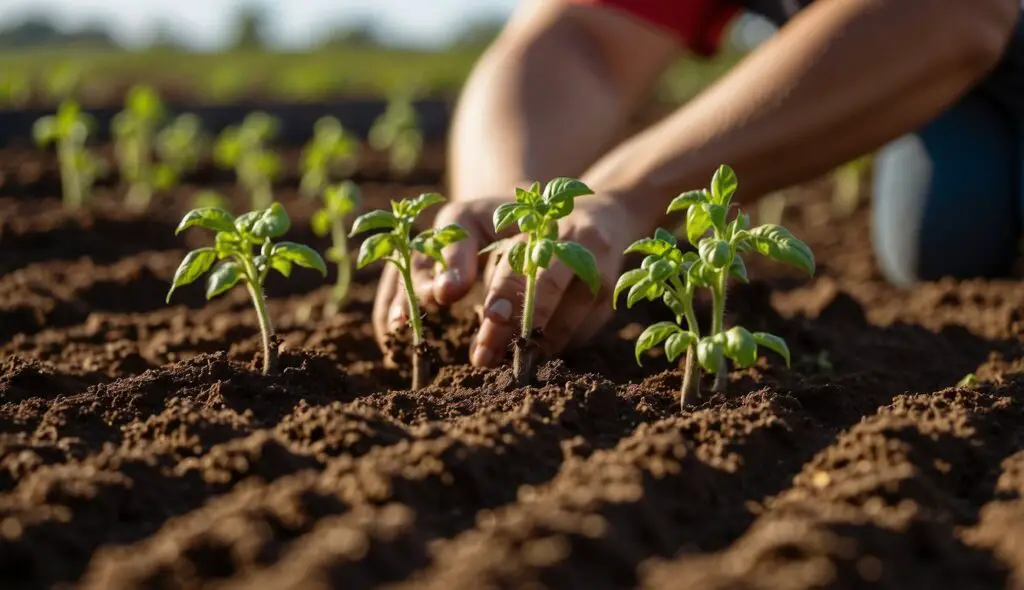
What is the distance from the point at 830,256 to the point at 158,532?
14.2ft

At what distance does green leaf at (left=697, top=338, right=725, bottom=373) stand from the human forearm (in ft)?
3.48

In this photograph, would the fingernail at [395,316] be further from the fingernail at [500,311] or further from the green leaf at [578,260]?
the green leaf at [578,260]

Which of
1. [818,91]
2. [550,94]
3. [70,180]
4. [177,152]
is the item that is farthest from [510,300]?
[177,152]

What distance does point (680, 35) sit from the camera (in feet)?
15.9

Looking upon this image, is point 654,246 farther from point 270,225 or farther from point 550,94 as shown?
point 550,94

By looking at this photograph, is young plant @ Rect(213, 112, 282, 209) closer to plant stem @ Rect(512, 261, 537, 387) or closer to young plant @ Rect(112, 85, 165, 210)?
young plant @ Rect(112, 85, 165, 210)

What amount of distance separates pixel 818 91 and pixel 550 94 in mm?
1112

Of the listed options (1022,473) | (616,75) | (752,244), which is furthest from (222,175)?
(1022,473)

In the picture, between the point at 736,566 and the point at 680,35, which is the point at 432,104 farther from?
the point at 736,566

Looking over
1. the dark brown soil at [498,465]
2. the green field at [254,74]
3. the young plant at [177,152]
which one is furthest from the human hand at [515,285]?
the green field at [254,74]

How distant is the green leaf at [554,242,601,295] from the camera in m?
2.38

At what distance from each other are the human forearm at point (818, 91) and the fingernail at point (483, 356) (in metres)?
0.74

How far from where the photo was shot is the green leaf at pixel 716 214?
236cm

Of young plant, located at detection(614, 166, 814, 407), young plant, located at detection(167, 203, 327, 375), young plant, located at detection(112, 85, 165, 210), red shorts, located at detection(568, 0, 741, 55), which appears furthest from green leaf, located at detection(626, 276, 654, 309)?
young plant, located at detection(112, 85, 165, 210)
